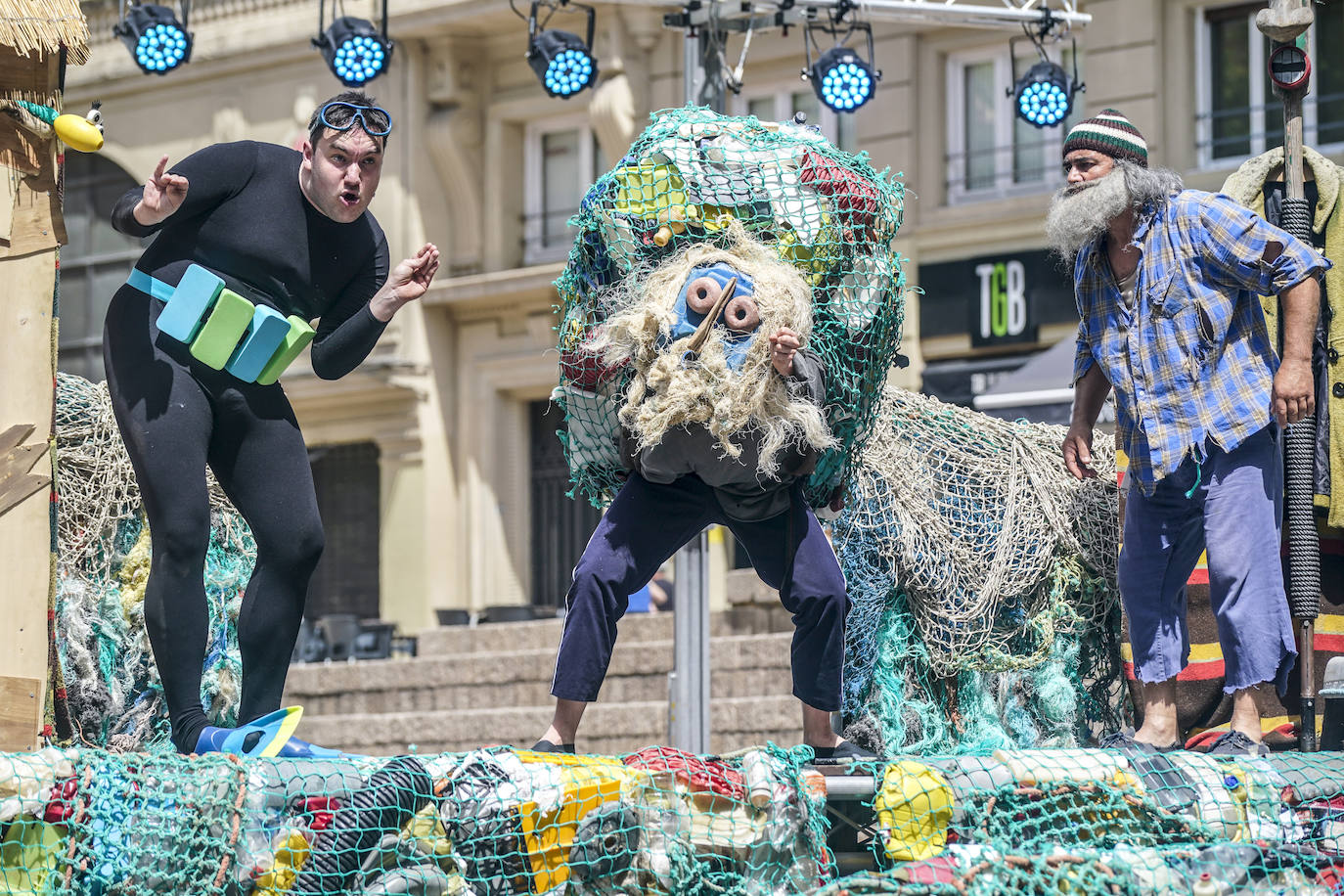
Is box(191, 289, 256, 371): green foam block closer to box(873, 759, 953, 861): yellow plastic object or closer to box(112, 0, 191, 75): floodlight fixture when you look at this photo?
box(873, 759, 953, 861): yellow plastic object

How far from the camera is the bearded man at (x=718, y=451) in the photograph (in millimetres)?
4594

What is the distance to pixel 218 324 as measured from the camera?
4715 mm

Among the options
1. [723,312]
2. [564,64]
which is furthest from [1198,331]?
[564,64]

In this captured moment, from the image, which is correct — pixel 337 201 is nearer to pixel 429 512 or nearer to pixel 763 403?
pixel 763 403

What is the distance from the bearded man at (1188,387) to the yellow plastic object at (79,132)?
2749 mm

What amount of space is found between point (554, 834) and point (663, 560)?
1131mm

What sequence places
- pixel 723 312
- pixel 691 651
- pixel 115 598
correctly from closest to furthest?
1. pixel 723 312
2. pixel 115 598
3. pixel 691 651

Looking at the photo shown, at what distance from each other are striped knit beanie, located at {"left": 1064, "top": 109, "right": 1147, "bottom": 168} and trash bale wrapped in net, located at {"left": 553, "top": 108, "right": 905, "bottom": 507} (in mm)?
607

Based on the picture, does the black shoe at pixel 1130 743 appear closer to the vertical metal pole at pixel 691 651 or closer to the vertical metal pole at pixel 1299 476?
the vertical metal pole at pixel 1299 476

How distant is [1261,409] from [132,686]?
3.93 metres

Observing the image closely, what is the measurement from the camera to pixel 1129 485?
5.38 meters

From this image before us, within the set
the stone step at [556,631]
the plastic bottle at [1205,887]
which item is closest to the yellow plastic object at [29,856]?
the plastic bottle at [1205,887]

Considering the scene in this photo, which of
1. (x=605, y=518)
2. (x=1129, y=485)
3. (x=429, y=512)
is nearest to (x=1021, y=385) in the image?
(x=1129, y=485)

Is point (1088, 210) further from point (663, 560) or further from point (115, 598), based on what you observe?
point (115, 598)
